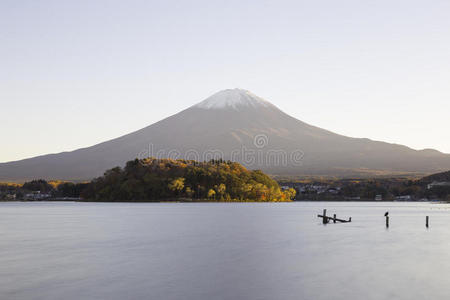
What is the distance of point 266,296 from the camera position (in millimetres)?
15383

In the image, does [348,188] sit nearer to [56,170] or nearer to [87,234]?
[56,170]

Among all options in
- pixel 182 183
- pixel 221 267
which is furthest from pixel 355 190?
pixel 221 267

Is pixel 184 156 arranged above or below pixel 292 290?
above

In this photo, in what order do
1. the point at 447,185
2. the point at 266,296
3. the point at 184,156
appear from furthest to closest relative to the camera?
the point at 184,156 → the point at 447,185 → the point at 266,296

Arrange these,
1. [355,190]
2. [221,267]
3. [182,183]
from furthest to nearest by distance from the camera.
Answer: [355,190] < [182,183] < [221,267]

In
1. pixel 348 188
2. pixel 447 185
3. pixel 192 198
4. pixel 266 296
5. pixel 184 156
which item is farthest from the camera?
pixel 184 156

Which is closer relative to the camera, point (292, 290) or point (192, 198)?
point (292, 290)

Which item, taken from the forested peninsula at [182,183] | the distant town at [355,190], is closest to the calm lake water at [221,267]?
the forested peninsula at [182,183]

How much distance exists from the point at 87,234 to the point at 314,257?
15.8 meters

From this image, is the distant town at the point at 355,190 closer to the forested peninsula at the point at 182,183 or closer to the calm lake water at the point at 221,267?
Result: the forested peninsula at the point at 182,183

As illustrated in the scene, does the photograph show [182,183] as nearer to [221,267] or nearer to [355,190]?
[355,190]

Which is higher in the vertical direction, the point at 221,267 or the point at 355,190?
the point at 355,190

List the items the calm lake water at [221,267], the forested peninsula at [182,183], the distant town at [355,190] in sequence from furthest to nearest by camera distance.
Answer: the distant town at [355,190]
the forested peninsula at [182,183]
the calm lake water at [221,267]

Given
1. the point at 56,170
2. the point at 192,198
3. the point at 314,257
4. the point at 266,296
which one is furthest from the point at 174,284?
the point at 56,170
